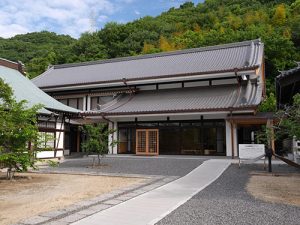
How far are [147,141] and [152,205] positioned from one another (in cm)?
1372

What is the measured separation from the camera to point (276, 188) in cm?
848

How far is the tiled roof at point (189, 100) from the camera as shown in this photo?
703 inches

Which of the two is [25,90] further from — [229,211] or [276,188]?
[229,211]

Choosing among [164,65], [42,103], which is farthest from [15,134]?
[164,65]

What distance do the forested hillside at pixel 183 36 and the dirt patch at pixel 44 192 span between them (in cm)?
2622

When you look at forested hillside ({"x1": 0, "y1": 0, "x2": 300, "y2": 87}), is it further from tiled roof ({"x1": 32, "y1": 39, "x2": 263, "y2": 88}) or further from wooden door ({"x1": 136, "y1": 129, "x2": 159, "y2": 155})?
wooden door ({"x1": 136, "y1": 129, "x2": 159, "y2": 155})

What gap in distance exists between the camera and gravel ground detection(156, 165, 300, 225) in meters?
5.23

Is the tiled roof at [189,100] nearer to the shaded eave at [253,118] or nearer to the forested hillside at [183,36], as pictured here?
the shaded eave at [253,118]

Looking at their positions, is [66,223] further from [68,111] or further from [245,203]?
[68,111]

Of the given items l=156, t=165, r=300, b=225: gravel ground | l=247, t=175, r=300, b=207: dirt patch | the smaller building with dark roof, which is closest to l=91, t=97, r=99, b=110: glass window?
the smaller building with dark roof

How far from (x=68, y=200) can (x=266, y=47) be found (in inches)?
1136

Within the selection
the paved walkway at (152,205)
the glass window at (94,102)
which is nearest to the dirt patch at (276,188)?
the paved walkway at (152,205)

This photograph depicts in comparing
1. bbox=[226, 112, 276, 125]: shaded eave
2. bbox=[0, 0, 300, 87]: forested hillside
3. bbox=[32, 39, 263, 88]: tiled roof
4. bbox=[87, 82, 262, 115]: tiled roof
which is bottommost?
bbox=[226, 112, 276, 125]: shaded eave

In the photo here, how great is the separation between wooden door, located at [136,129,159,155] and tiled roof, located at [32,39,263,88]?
3.95m
